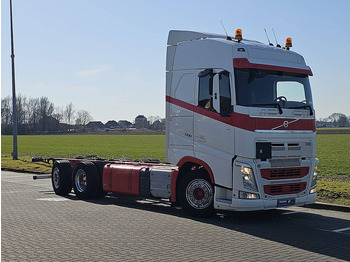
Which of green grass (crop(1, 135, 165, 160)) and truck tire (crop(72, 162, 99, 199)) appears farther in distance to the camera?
green grass (crop(1, 135, 165, 160))

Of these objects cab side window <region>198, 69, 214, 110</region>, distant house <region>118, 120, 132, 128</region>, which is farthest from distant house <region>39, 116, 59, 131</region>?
cab side window <region>198, 69, 214, 110</region>

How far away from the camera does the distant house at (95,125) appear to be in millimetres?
160075

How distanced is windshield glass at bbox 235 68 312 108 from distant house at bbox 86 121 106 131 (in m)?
150

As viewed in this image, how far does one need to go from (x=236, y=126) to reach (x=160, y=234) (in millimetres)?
2660

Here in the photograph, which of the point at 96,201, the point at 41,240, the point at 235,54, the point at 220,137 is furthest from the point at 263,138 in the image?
the point at 96,201

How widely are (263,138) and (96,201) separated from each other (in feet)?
18.7

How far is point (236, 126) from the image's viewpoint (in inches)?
397

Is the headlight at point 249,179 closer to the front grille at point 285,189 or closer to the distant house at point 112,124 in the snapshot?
the front grille at point 285,189

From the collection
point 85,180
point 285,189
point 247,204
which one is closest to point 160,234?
point 247,204

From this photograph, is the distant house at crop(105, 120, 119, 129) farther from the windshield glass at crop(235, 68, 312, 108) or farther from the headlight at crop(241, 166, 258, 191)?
the headlight at crop(241, 166, 258, 191)

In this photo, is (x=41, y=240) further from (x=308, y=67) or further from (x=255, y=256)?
(x=308, y=67)

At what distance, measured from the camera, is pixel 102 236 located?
8.72m

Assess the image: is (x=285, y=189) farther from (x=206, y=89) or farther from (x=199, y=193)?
A: (x=206, y=89)

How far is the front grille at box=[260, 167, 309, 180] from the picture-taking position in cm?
1013
